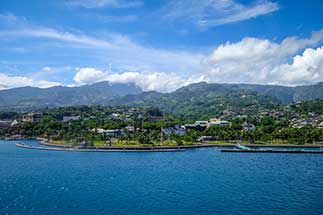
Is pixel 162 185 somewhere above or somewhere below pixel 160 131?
below

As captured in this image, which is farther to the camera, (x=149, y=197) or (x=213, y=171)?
(x=213, y=171)

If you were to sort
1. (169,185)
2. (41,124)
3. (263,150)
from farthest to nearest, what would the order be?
1. (41,124)
2. (263,150)
3. (169,185)

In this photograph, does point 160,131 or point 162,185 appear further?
point 160,131

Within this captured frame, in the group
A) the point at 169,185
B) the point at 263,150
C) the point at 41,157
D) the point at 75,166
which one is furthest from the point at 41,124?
the point at 169,185

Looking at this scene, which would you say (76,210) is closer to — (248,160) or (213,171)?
(213,171)

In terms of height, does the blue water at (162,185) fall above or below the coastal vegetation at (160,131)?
below

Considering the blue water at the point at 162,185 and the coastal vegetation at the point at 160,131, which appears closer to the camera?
the blue water at the point at 162,185

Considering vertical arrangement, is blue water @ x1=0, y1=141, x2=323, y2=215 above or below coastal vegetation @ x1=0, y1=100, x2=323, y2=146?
below

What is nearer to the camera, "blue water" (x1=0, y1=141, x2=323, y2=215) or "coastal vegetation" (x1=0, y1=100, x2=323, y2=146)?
"blue water" (x1=0, y1=141, x2=323, y2=215)
